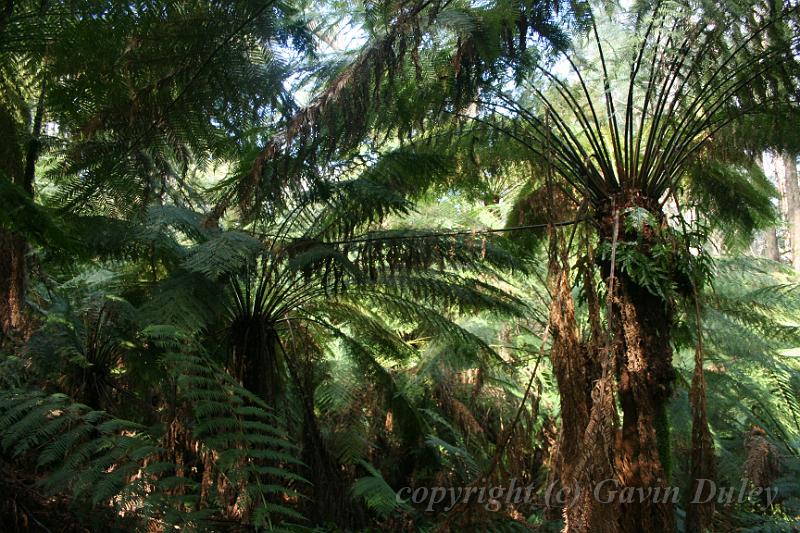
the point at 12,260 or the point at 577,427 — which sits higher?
the point at 12,260

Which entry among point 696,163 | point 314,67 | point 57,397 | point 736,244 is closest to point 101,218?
point 57,397

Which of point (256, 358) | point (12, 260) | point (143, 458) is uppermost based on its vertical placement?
point (12, 260)

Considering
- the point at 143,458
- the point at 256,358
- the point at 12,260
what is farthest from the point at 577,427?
the point at 12,260

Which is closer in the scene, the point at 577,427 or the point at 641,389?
the point at 577,427

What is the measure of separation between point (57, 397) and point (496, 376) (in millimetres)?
4384

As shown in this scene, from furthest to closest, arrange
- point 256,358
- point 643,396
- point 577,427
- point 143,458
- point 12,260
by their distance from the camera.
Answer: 1. point 256,358
2. point 12,260
3. point 643,396
4. point 143,458
5. point 577,427

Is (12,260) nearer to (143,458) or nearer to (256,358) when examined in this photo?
(143,458)

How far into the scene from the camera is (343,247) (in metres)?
3.79

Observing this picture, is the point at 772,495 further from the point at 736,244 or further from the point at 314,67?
the point at 314,67

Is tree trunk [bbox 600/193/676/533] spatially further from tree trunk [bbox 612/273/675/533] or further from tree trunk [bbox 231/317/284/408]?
tree trunk [bbox 231/317/284/408]

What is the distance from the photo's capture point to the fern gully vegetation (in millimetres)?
2246

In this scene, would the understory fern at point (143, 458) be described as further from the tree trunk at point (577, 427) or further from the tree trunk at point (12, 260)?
the tree trunk at point (577, 427)

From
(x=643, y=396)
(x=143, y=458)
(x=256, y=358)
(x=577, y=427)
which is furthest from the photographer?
(x=256, y=358)

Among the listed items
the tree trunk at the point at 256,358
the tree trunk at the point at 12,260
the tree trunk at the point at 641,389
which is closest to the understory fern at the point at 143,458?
the tree trunk at the point at 12,260
